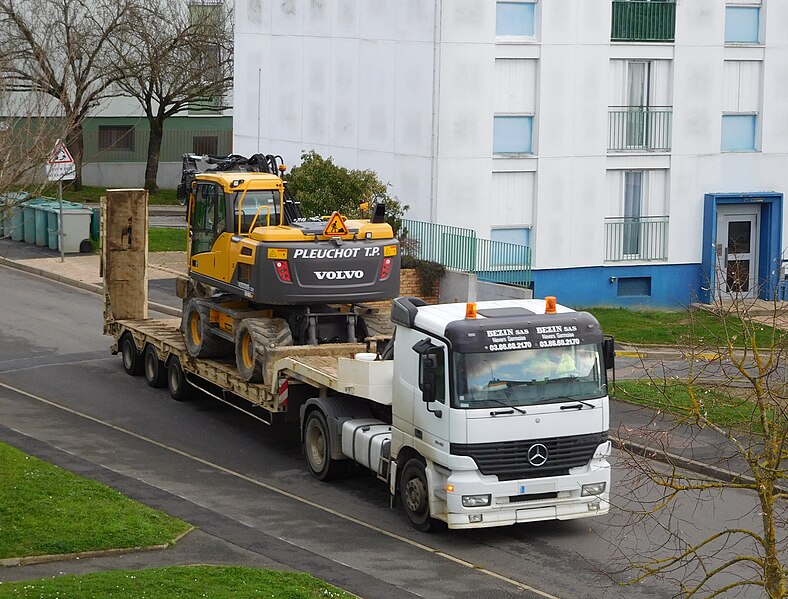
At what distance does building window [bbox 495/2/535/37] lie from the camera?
31.0 m

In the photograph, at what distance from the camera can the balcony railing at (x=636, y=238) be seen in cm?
3250

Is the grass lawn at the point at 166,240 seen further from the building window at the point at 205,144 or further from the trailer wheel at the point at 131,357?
the trailer wheel at the point at 131,357

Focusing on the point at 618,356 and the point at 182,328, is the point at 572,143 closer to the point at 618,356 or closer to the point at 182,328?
the point at 618,356

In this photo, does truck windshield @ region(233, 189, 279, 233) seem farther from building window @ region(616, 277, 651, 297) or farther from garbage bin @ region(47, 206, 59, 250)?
garbage bin @ region(47, 206, 59, 250)

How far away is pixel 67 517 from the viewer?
51.1 ft

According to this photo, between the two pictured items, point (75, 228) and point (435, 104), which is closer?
point (435, 104)

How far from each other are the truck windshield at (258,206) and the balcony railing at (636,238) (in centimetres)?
1339

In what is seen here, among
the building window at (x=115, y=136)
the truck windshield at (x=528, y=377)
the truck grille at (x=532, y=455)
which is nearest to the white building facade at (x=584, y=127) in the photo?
the truck windshield at (x=528, y=377)

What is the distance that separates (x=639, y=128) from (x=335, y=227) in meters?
14.5

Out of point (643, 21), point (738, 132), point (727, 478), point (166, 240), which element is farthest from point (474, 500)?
point (166, 240)

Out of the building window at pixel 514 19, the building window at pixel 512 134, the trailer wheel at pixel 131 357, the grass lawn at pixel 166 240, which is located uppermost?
the building window at pixel 514 19

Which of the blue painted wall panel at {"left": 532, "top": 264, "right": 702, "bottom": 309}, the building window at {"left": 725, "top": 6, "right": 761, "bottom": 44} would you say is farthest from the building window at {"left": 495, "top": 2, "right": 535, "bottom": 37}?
the blue painted wall panel at {"left": 532, "top": 264, "right": 702, "bottom": 309}

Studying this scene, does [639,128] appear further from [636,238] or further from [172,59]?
[172,59]

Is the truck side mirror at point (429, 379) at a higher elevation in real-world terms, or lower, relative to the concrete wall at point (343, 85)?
lower
